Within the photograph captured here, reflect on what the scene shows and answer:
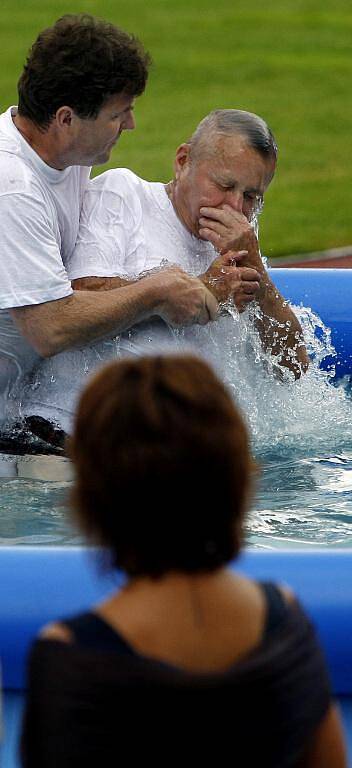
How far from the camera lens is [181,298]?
360cm

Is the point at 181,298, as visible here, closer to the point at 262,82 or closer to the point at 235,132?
the point at 235,132

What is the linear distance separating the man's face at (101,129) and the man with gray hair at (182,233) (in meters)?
0.29

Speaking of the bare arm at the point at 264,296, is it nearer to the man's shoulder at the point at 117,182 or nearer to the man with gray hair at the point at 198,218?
the man with gray hair at the point at 198,218

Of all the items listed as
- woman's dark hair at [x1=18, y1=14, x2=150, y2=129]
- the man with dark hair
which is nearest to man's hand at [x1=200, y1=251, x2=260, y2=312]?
the man with dark hair

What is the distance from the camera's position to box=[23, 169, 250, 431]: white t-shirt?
376cm

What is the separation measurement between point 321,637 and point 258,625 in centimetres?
114

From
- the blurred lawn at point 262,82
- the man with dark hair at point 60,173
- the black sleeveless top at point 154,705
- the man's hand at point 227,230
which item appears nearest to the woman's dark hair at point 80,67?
the man with dark hair at point 60,173

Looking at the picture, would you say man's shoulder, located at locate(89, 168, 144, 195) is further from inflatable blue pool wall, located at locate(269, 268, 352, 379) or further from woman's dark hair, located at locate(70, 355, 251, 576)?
woman's dark hair, located at locate(70, 355, 251, 576)

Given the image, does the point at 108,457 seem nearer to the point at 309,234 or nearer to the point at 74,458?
the point at 74,458

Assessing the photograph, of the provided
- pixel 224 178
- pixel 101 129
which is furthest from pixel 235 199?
pixel 101 129

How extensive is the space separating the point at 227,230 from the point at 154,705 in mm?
2451

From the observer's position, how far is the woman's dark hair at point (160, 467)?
4.91 feet

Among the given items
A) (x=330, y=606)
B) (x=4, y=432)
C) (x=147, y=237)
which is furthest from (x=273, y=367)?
(x=330, y=606)

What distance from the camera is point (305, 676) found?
5.15 feet
